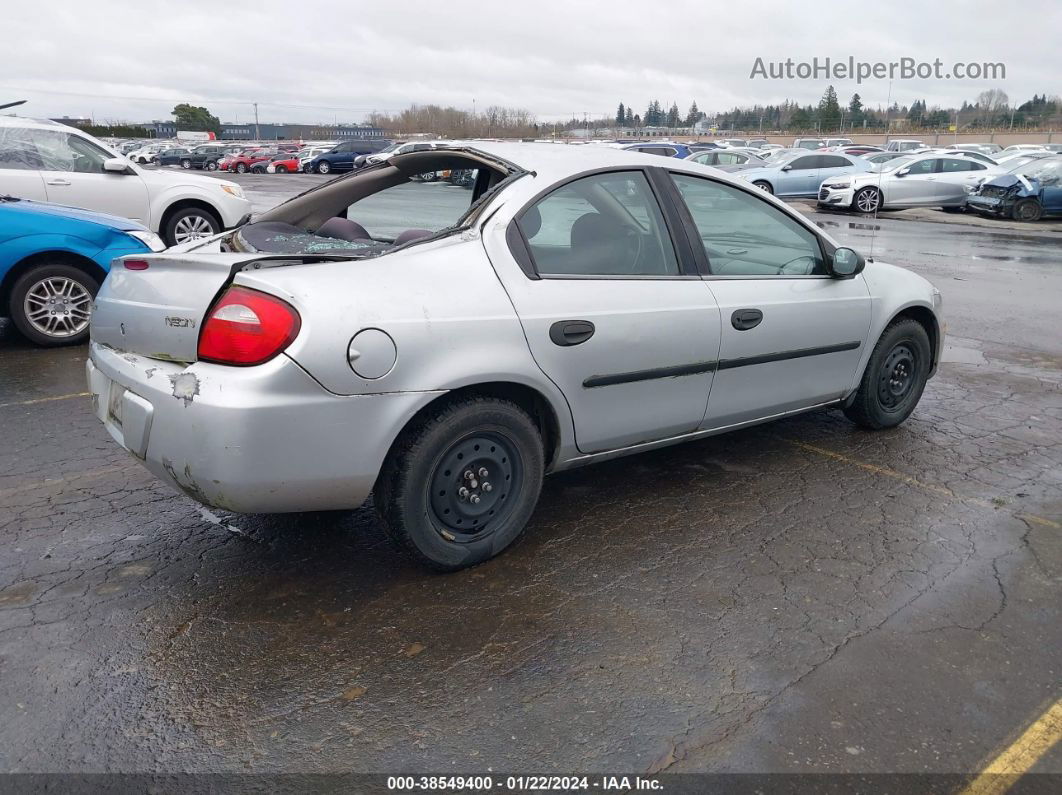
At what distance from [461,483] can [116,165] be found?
27.4 feet

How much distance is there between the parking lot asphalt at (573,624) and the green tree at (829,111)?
7579 centimetres

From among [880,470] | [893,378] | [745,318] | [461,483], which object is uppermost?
[745,318]

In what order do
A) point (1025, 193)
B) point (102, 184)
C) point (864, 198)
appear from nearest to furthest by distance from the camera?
point (102, 184) < point (1025, 193) < point (864, 198)

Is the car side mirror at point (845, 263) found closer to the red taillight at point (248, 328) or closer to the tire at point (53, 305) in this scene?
the red taillight at point (248, 328)

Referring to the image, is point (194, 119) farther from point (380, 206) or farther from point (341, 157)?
point (380, 206)

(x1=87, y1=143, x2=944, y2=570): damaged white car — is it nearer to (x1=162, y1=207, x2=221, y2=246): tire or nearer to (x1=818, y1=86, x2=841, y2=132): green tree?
(x1=162, y1=207, x2=221, y2=246): tire

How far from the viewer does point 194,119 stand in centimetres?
12081

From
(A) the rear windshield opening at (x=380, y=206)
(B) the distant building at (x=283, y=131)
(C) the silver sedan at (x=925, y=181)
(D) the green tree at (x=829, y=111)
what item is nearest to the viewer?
(A) the rear windshield opening at (x=380, y=206)

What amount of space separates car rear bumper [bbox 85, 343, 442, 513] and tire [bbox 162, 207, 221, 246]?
7.72 metres

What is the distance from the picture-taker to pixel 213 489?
3049 mm

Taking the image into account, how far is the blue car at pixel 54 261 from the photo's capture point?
6.64m

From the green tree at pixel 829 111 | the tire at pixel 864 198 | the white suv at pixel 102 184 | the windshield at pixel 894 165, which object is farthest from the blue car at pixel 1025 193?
the green tree at pixel 829 111

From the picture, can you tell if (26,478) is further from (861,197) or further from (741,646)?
(861,197)

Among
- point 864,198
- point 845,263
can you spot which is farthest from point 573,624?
point 864,198
